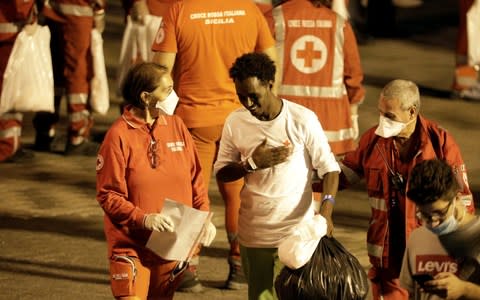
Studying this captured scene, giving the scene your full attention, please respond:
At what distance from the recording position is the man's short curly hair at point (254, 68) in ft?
21.9

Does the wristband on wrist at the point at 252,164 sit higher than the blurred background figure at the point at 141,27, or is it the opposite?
the wristband on wrist at the point at 252,164

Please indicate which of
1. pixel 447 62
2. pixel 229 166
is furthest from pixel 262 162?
pixel 447 62

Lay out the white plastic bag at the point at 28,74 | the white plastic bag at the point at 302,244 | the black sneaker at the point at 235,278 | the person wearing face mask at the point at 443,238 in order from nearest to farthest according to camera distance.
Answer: the person wearing face mask at the point at 443,238
the white plastic bag at the point at 302,244
the black sneaker at the point at 235,278
the white plastic bag at the point at 28,74

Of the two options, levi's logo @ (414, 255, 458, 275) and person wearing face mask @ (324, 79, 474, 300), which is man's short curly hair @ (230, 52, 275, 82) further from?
levi's logo @ (414, 255, 458, 275)

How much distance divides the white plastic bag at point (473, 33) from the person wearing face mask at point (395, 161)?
7736 millimetres

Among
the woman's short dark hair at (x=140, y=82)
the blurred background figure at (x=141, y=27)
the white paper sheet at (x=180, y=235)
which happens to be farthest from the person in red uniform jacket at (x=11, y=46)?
the white paper sheet at (x=180, y=235)

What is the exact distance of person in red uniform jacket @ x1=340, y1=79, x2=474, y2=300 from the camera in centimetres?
664

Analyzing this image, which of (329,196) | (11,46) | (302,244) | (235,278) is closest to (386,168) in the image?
(329,196)

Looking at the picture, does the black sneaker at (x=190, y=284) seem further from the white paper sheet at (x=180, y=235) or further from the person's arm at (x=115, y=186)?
the person's arm at (x=115, y=186)

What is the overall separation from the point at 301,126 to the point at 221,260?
2.93 meters

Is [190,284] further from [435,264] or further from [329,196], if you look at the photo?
[435,264]

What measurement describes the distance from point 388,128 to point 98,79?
6311mm

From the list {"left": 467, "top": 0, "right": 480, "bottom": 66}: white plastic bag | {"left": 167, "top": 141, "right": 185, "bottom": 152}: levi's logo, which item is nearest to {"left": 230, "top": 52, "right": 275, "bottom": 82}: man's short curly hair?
{"left": 167, "top": 141, "right": 185, "bottom": 152}: levi's logo

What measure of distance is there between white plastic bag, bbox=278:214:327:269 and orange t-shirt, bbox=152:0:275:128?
2.16 meters
